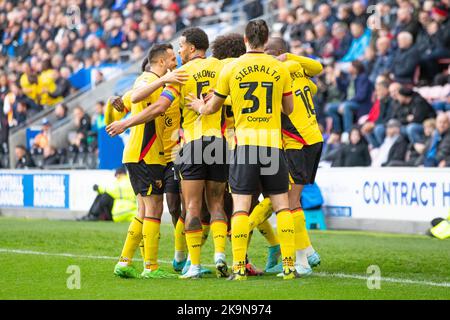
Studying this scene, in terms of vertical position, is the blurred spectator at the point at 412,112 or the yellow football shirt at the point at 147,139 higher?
the blurred spectator at the point at 412,112

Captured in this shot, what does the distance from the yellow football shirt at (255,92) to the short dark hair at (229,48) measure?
2.89ft

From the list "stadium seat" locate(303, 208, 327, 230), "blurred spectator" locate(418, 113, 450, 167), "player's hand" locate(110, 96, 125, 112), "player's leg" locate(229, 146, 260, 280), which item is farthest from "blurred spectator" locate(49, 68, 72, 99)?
"player's leg" locate(229, 146, 260, 280)

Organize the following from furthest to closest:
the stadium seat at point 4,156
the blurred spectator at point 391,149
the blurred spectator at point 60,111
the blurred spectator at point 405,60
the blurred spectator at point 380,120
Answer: the blurred spectator at point 60,111
the stadium seat at point 4,156
the blurred spectator at point 405,60
the blurred spectator at point 380,120
the blurred spectator at point 391,149

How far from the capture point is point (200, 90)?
970cm

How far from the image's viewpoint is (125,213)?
1936cm

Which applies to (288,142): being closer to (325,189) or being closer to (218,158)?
(218,158)

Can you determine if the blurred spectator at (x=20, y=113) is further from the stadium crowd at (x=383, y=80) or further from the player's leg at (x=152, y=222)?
the player's leg at (x=152, y=222)

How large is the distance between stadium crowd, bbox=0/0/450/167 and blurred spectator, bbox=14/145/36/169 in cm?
121

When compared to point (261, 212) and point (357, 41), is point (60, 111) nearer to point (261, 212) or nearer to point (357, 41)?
point (357, 41)

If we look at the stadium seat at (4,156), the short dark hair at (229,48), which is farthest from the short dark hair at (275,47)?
the stadium seat at (4,156)

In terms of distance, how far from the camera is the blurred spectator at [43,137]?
87.2ft

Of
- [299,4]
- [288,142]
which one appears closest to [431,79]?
Result: [299,4]

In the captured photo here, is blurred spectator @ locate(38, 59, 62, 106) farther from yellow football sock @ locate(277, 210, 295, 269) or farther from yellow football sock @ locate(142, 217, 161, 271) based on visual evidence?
yellow football sock @ locate(277, 210, 295, 269)

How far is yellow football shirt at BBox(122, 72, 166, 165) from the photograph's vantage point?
10047 mm
